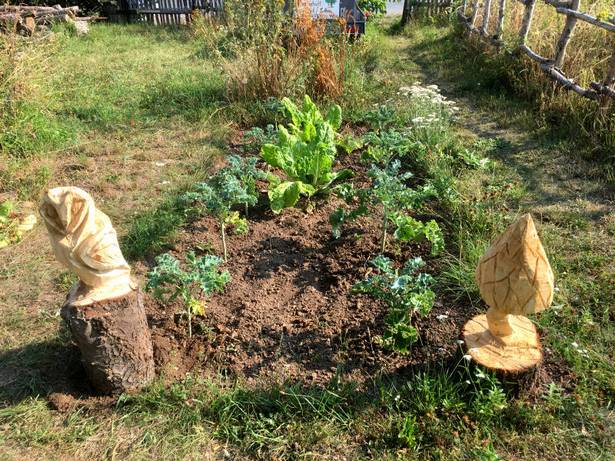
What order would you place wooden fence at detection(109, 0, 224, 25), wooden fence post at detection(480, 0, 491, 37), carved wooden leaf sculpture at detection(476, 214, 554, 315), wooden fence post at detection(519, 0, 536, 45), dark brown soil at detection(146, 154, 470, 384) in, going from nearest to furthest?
carved wooden leaf sculpture at detection(476, 214, 554, 315), dark brown soil at detection(146, 154, 470, 384), wooden fence post at detection(519, 0, 536, 45), wooden fence post at detection(480, 0, 491, 37), wooden fence at detection(109, 0, 224, 25)

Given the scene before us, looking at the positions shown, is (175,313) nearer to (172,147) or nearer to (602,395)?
(602,395)

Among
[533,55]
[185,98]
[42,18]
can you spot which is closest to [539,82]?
[533,55]

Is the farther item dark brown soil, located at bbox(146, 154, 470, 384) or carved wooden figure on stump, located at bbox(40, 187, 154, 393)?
dark brown soil, located at bbox(146, 154, 470, 384)

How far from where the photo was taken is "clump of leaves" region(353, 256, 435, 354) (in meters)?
2.85

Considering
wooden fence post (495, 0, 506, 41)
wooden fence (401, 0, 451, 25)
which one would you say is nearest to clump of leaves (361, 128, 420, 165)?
wooden fence post (495, 0, 506, 41)

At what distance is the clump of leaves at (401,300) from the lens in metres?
2.85

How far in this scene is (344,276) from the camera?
3.54m

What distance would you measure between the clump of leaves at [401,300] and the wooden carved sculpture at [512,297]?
0.29 metres

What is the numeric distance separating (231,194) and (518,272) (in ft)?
6.50

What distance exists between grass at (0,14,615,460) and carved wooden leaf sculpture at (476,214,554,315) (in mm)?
427

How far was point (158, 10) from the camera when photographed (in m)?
12.6

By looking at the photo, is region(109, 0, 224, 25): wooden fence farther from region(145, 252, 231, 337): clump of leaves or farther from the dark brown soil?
region(145, 252, 231, 337): clump of leaves

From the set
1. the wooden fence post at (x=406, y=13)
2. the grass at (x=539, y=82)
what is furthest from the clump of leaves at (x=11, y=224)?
the wooden fence post at (x=406, y=13)

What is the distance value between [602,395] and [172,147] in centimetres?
466
